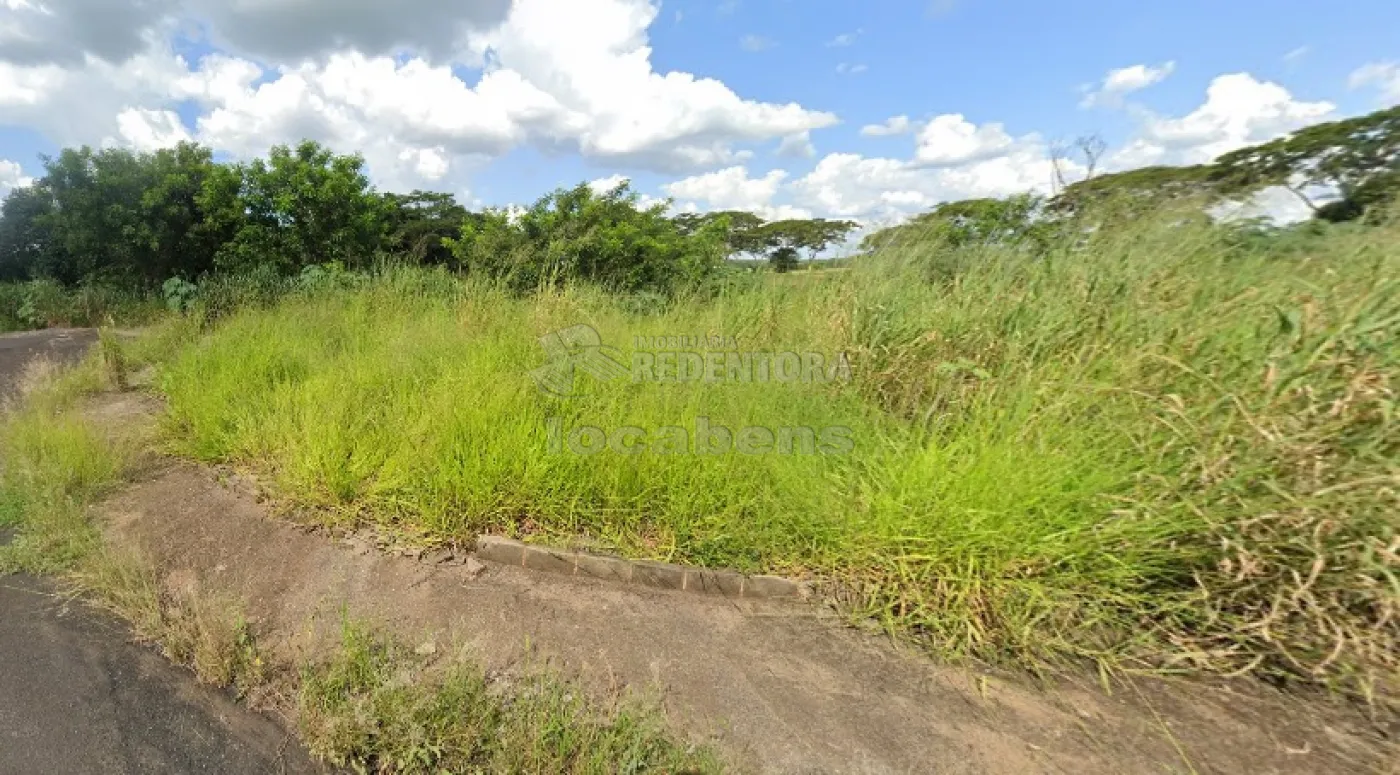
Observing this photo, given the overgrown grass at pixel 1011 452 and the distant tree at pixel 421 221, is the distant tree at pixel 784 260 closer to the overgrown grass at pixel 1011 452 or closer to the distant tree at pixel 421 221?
the overgrown grass at pixel 1011 452

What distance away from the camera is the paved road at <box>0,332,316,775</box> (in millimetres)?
1567

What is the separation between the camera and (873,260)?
13.4ft

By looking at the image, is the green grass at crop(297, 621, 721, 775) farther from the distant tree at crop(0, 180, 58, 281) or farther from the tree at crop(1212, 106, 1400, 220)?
the distant tree at crop(0, 180, 58, 281)

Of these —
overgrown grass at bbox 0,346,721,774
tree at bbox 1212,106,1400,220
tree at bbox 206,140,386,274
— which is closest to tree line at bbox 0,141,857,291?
tree at bbox 206,140,386,274

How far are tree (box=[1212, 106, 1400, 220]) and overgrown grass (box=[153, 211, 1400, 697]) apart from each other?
1411mm

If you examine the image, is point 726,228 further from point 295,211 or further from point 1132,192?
point 295,211

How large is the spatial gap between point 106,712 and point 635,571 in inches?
70.6

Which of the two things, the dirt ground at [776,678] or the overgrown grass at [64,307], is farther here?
the overgrown grass at [64,307]

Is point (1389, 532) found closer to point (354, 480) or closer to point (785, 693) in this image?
point (785, 693)

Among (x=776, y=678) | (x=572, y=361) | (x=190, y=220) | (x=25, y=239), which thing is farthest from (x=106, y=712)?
(x=25, y=239)

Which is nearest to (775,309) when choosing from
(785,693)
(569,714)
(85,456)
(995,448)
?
(995,448)

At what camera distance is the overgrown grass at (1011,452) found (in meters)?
1.92

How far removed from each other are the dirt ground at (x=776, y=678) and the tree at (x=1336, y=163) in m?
3.58

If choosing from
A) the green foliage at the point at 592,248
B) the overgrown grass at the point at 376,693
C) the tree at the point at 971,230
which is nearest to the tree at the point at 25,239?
the green foliage at the point at 592,248
